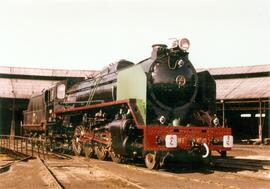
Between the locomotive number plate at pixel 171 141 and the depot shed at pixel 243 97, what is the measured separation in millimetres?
15533

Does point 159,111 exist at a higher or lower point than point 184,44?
lower

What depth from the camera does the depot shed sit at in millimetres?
25719

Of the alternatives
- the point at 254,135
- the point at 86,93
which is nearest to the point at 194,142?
the point at 86,93

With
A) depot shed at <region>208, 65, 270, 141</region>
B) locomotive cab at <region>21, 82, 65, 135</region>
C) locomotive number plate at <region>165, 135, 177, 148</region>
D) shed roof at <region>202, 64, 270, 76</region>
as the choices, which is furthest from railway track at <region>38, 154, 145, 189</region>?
shed roof at <region>202, 64, 270, 76</region>

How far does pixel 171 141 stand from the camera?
32.5ft

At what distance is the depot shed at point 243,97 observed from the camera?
2572 centimetres

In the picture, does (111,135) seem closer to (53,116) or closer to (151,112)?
(151,112)

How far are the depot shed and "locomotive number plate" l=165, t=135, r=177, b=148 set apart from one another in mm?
15533

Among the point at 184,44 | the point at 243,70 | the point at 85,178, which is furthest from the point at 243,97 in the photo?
the point at 85,178

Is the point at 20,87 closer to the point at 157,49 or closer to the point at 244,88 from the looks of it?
the point at 244,88

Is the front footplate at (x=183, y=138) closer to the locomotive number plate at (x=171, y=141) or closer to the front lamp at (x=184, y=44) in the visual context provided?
the locomotive number plate at (x=171, y=141)

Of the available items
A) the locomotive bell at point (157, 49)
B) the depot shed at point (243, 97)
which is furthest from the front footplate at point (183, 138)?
the depot shed at point (243, 97)

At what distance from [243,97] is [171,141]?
51.9 feet

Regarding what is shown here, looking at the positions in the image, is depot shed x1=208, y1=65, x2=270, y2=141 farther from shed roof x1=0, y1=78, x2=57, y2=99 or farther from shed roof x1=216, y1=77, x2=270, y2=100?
shed roof x1=0, y1=78, x2=57, y2=99
